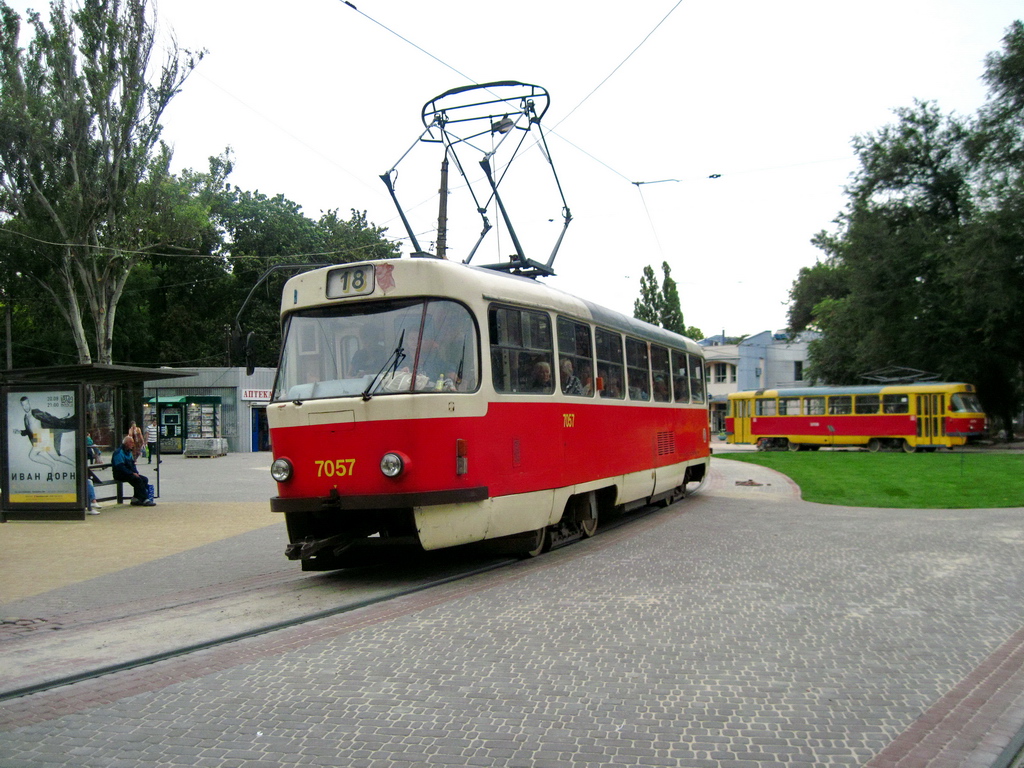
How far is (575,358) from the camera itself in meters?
10.7

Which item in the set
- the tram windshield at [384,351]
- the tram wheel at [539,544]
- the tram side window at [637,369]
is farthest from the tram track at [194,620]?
the tram side window at [637,369]

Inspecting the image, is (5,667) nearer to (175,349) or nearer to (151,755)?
(151,755)

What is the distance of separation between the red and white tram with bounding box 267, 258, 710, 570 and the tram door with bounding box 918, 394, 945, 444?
3115 centimetres

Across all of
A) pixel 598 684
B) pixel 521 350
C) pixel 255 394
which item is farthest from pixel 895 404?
pixel 598 684

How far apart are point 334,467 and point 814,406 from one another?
→ 117 ft

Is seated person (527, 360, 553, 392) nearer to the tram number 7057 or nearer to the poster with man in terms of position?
the tram number 7057

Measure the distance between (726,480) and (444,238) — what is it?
344 inches

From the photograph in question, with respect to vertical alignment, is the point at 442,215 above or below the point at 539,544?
above

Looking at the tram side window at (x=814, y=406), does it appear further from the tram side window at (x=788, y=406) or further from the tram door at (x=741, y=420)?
the tram door at (x=741, y=420)

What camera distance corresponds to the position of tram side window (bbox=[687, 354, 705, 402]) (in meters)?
17.1

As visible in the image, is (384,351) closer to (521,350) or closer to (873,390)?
(521,350)

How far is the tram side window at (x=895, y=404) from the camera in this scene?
1476 inches

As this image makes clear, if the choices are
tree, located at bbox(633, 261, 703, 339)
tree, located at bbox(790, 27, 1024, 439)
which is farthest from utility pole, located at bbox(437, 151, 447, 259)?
tree, located at bbox(633, 261, 703, 339)

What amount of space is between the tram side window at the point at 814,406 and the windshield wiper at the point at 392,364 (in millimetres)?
35251
